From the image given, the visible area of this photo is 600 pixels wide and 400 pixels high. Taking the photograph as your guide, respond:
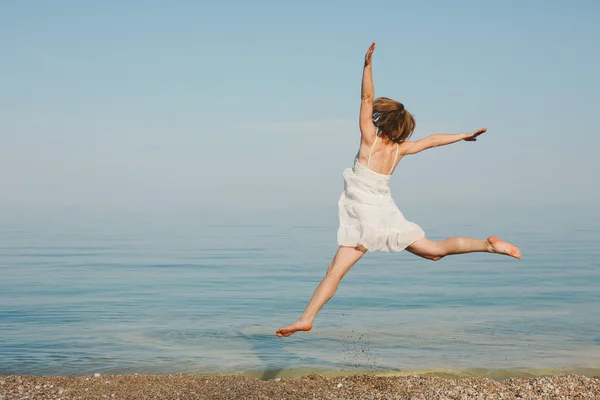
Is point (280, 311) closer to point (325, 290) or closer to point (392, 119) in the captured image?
point (325, 290)

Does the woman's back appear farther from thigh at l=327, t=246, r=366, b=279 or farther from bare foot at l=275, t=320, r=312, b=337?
bare foot at l=275, t=320, r=312, b=337

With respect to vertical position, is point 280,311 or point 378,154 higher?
A: point 378,154

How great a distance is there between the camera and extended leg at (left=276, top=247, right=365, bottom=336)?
7.18 m

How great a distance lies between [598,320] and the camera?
638 inches

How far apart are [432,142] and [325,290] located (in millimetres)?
1773

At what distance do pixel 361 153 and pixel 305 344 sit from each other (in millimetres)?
6498

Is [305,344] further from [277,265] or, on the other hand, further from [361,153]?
[277,265]

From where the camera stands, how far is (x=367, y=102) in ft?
23.6

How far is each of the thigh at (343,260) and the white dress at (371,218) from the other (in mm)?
68

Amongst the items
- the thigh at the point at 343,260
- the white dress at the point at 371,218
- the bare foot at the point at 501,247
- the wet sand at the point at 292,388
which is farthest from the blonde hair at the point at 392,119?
the wet sand at the point at 292,388

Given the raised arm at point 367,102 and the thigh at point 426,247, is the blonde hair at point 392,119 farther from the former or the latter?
the thigh at point 426,247

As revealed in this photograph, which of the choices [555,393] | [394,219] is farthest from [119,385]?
[555,393]

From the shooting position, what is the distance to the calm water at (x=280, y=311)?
12.1 m

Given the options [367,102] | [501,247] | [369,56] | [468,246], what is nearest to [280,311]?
[468,246]
